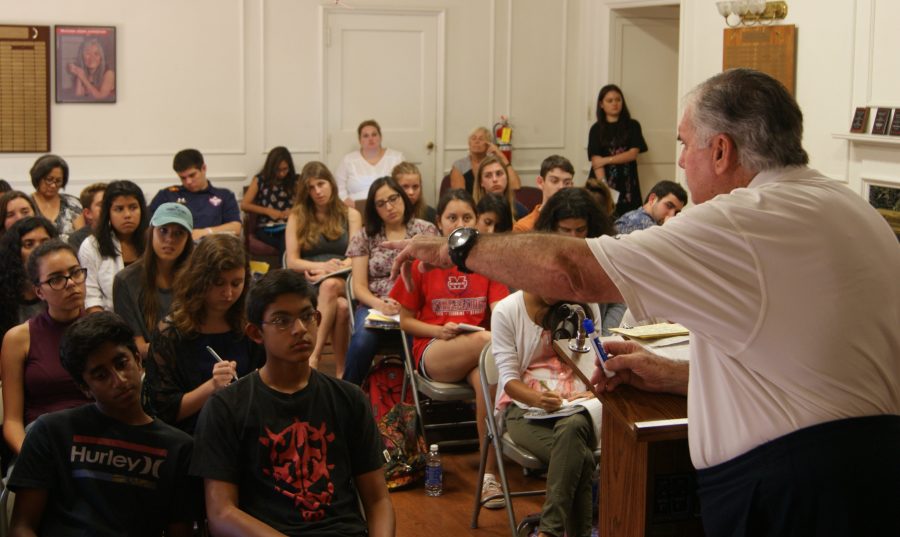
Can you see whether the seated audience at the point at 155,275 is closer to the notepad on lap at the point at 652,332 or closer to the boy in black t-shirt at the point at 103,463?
the boy in black t-shirt at the point at 103,463

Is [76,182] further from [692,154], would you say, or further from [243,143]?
[692,154]

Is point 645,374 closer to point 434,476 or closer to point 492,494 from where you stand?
point 492,494

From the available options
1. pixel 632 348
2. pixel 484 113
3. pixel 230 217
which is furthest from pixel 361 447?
pixel 484 113

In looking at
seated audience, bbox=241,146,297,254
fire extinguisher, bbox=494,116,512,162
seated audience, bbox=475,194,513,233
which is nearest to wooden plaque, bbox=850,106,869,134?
seated audience, bbox=475,194,513,233

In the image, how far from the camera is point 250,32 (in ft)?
27.4

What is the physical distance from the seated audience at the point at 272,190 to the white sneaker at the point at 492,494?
155 inches

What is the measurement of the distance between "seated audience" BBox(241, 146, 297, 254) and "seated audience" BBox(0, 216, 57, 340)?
11.1 ft

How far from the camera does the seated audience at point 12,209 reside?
5.30 m

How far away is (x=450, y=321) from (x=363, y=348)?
64 centimetres

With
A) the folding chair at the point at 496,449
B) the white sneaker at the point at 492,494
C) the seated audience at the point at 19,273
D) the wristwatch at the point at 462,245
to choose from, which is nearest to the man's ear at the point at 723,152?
the wristwatch at the point at 462,245

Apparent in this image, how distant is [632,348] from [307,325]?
3.09 ft

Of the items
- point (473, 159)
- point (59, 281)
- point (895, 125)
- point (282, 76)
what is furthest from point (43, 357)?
point (473, 159)

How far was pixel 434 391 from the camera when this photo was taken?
4.45 metres

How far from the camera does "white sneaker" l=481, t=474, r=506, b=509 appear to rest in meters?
4.38
